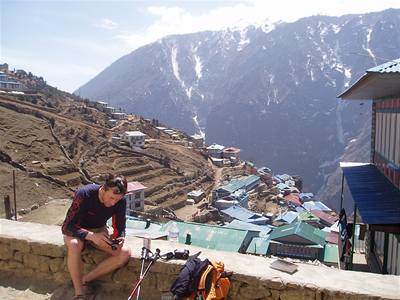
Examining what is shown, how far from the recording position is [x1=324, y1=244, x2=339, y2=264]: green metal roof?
25578 millimetres

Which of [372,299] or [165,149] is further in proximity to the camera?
[165,149]

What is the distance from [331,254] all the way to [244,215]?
62.4ft

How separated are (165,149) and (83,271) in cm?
6885

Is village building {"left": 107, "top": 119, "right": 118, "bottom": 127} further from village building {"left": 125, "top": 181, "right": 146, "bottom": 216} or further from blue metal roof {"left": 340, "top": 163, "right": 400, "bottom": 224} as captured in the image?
blue metal roof {"left": 340, "top": 163, "right": 400, "bottom": 224}

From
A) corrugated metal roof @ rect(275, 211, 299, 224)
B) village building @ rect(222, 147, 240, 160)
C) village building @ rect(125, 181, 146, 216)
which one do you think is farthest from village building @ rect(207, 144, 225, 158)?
village building @ rect(125, 181, 146, 216)

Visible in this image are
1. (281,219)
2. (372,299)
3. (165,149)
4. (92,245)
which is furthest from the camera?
(165,149)

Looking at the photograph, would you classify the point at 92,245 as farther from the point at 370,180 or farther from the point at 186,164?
the point at 186,164

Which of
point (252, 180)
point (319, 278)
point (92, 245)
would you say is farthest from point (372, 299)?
point (252, 180)

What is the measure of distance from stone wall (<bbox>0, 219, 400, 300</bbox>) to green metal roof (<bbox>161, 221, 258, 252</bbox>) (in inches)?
794

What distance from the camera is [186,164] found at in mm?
69625

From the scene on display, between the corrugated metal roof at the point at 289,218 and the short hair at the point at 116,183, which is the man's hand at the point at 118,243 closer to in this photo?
the short hair at the point at 116,183

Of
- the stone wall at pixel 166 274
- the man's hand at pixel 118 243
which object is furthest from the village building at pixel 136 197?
the man's hand at pixel 118 243

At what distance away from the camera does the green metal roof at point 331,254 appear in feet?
83.9

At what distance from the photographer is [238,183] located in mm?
63469
